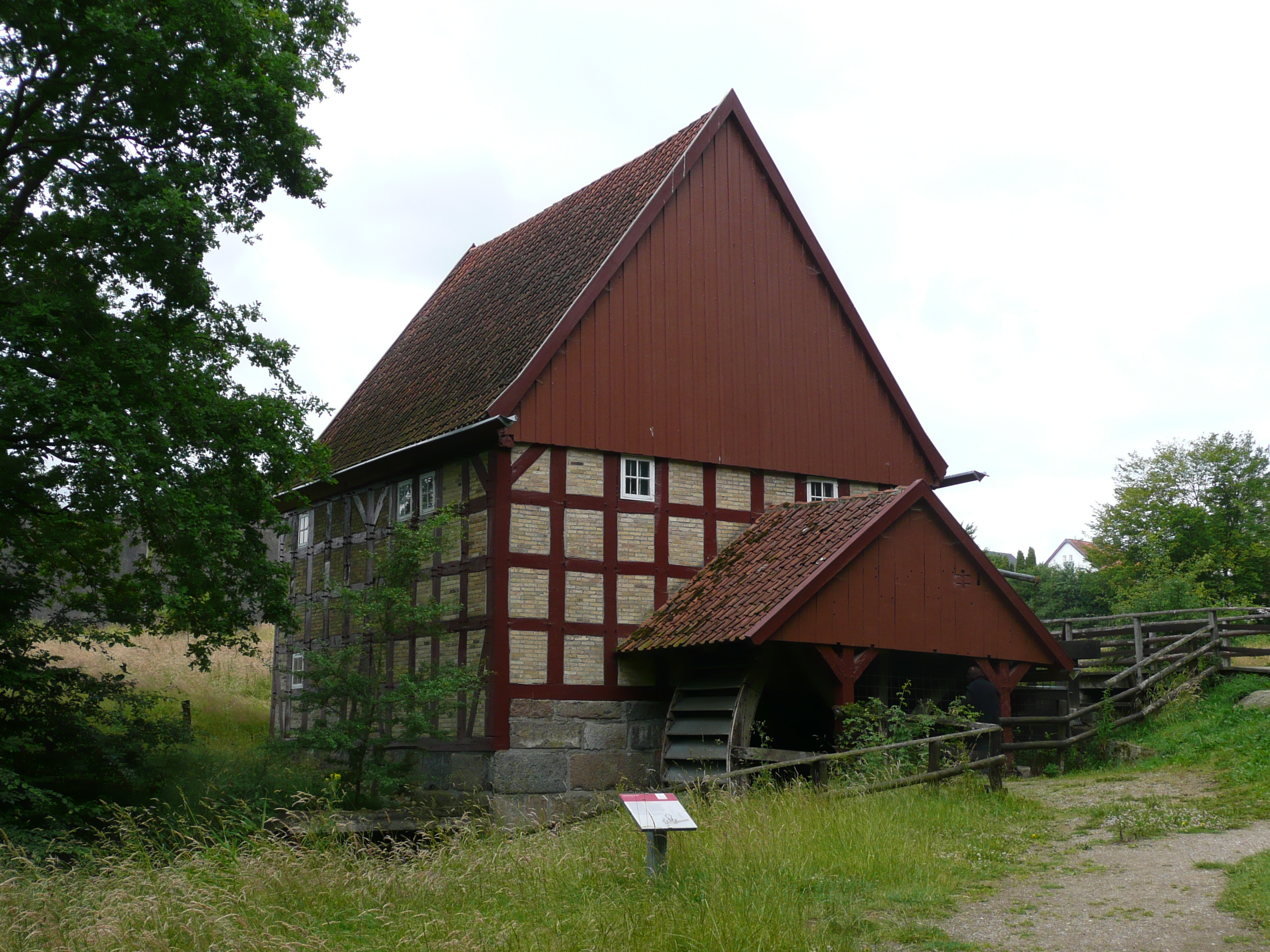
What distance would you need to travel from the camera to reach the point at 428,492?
1839cm

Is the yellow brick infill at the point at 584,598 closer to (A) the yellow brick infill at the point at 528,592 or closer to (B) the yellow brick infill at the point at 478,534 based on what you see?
(A) the yellow brick infill at the point at 528,592

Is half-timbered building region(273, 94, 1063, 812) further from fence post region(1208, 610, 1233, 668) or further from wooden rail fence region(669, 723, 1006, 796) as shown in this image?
fence post region(1208, 610, 1233, 668)

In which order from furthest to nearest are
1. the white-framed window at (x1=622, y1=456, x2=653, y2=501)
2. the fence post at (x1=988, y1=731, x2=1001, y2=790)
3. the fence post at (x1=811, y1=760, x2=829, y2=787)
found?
1. the white-framed window at (x1=622, y1=456, x2=653, y2=501)
2. the fence post at (x1=811, y1=760, x2=829, y2=787)
3. the fence post at (x1=988, y1=731, x2=1001, y2=790)

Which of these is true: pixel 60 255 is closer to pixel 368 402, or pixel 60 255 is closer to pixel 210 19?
pixel 210 19

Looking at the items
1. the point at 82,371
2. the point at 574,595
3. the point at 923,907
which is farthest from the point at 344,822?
the point at 923,907

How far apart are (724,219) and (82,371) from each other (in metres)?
9.86

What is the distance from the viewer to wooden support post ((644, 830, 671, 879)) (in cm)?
850

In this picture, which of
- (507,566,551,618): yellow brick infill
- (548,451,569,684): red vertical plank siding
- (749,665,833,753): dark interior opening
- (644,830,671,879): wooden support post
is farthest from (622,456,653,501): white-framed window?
(644,830,671,879): wooden support post

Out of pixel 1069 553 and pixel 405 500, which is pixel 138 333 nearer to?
pixel 405 500

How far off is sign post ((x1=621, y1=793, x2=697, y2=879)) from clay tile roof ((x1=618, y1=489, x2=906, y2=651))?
Result: 616 centimetres

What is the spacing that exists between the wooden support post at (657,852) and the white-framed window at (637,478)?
9145 mm

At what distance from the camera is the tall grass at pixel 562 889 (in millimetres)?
7398

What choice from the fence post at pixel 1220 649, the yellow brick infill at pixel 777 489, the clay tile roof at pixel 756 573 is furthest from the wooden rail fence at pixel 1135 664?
the yellow brick infill at pixel 777 489

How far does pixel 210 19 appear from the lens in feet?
46.0
